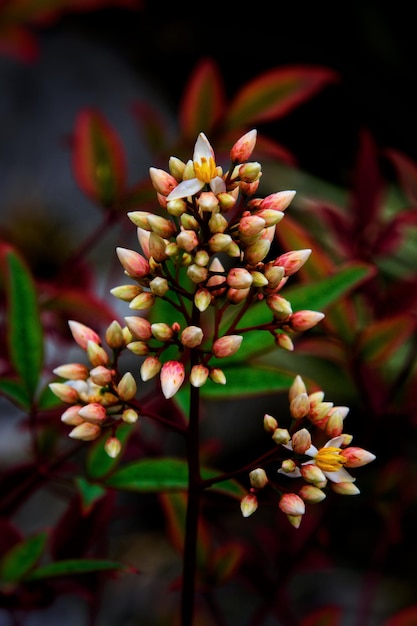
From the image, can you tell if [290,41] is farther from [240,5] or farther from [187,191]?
[187,191]

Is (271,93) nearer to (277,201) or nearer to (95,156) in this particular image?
(95,156)

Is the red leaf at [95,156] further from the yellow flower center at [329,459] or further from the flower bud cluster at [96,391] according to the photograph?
the yellow flower center at [329,459]

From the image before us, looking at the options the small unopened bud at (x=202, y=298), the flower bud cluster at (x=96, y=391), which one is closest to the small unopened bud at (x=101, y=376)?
the flower bud cluster at (x=96, y=391)

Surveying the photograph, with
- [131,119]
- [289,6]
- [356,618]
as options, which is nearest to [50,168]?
[131,119]

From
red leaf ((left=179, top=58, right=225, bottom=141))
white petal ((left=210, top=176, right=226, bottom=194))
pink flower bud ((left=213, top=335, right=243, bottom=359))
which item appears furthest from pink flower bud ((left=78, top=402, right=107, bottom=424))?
red leaf ((left=179, top=58, right=225, bottom=141))

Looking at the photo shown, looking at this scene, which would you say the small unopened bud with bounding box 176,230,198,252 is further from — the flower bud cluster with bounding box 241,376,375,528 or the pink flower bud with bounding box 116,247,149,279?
the flower bud cluster with bounding box 241,376,375,528

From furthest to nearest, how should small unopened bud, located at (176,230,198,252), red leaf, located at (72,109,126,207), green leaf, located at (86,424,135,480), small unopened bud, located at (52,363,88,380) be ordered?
red leaf, located at (72,109,126,207) → green leaf, located at (86,424,135,480) → small unopened bud, located at (52,363,88,380) → small unopened bud, located at (176,230,198,252)
